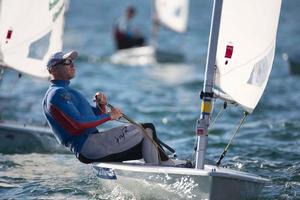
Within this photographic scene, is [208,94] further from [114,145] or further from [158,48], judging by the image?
[158,48]

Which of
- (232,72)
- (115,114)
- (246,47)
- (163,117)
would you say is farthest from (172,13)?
(115,114)

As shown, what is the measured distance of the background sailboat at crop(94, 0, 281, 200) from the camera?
245 inches

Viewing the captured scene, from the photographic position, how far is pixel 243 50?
22.1 feet

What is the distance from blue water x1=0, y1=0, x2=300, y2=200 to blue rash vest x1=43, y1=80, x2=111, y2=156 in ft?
1.68

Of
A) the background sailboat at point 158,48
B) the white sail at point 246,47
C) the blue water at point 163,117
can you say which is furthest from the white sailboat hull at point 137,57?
the white sail at point 246,47

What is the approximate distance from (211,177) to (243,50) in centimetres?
131

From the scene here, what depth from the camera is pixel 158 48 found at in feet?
74.1

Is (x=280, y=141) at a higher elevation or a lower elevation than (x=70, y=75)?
lower

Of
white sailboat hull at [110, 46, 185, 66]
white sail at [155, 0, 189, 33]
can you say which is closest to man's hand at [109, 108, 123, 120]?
white sailboat hull at [110, 46, 185, 66]

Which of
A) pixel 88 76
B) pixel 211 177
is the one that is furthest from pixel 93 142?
pixel 88 76

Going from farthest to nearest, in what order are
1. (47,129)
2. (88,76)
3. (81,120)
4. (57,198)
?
(88,76) < (47,129) < (57,198) < (81,120)

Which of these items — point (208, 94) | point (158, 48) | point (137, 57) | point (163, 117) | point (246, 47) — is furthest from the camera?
point (158, 48)

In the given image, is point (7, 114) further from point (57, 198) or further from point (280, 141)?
point (57, 198)

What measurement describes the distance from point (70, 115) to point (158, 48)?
16.2 m
